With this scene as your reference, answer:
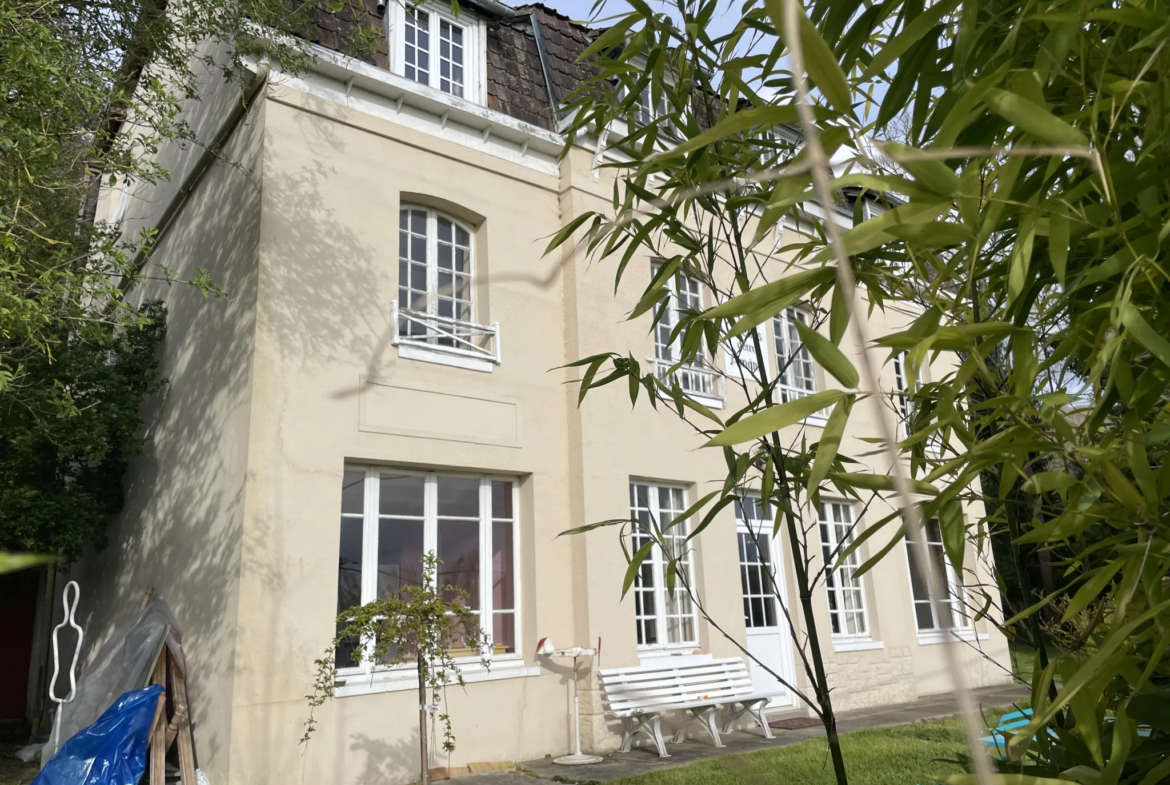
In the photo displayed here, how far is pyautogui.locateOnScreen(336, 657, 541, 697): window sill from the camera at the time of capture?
663 centimetres

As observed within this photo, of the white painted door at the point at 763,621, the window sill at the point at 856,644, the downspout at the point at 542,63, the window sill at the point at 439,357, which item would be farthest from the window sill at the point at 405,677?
the downspout at the point at 542,63

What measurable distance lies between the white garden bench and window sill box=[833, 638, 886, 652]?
83.2 inches

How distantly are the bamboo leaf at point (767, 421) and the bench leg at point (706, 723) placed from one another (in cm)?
763

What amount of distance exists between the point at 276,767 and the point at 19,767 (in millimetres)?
4274

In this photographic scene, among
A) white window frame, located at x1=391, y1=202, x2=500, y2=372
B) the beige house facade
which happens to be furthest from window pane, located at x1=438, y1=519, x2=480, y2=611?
white window frame, located at x1=391, y1=202, x2=500, y2=372

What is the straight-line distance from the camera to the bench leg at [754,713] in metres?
8.24

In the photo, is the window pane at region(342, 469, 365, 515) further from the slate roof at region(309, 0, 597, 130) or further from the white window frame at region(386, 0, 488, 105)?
the slate roof at region(309, 0, 597, 130)

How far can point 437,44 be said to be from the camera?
29.1 feet

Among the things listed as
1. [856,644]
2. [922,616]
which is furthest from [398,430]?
[922,616]

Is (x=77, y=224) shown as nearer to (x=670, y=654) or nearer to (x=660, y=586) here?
(x=660, y=586)

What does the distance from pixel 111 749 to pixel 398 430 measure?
3179mm

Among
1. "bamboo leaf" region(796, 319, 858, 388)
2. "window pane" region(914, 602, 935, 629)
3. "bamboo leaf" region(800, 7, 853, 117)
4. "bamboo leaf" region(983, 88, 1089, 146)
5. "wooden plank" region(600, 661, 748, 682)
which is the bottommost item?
"wooden plank" region(600, 661, 748, 682)

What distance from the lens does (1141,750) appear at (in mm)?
1194

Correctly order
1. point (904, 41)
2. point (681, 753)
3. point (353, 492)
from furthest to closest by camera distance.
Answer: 1. point (681, 753)
2. point (353, 492)
3. point (904, 41)
